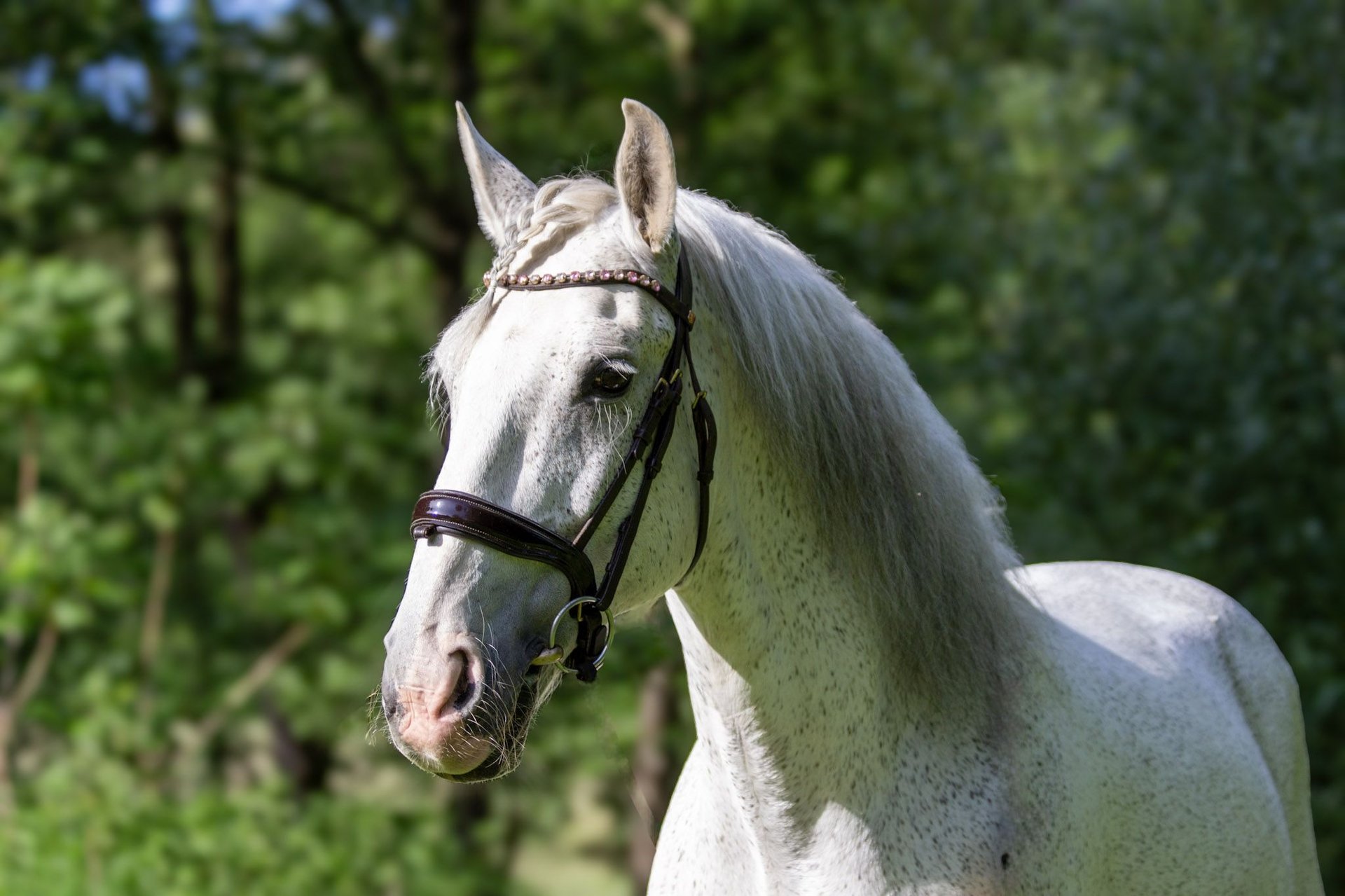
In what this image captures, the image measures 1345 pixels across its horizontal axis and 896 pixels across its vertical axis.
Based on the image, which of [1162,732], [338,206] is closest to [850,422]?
[1162,732]

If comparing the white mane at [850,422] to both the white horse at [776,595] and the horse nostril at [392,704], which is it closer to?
the white horse at [776,595]

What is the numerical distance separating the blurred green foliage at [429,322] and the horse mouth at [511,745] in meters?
3.73

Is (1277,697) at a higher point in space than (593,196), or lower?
lower

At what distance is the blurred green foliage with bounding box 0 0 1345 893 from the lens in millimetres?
6613

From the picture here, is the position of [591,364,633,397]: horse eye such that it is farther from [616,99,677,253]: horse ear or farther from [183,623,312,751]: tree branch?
[183,623,312,751]: tree branch

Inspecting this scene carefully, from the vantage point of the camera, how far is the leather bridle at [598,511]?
1775 mm

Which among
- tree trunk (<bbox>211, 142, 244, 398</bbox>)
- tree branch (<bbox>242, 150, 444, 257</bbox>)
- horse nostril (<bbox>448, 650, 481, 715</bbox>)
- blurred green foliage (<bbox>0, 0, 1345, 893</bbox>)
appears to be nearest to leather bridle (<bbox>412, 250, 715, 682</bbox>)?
horse nostril (<bbox>448, 650, 481, 715</bbox>)

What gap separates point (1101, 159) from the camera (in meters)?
7.86

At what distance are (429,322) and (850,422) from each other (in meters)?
8.73

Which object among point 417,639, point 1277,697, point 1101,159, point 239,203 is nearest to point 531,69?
point 239,203

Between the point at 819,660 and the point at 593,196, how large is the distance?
0.85 m

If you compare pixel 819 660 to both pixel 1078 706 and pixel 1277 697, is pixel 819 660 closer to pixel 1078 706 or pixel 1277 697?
pixel 1078 706

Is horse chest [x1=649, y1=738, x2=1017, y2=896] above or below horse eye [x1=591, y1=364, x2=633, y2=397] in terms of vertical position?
below

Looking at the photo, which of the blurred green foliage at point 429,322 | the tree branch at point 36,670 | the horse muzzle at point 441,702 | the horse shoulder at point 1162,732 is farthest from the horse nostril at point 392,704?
the tree branch at point 36,670
